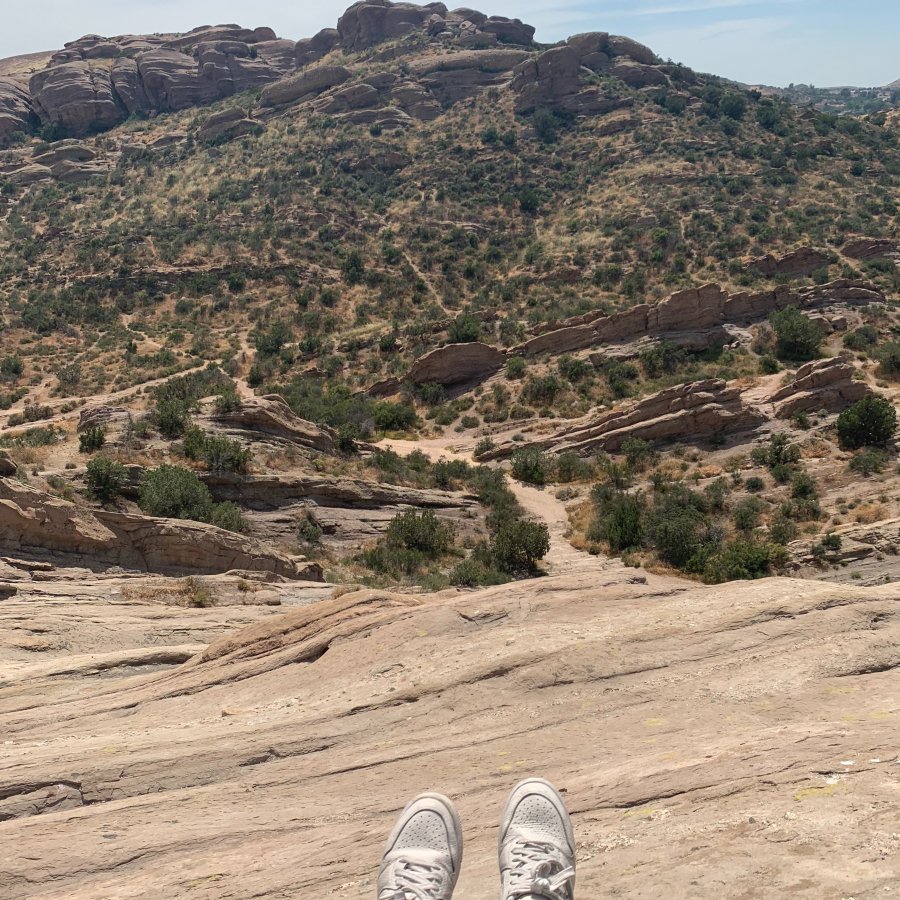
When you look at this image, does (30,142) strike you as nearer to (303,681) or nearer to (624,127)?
(624,127)

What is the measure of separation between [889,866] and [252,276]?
63.7m

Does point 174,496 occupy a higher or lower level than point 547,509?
higher

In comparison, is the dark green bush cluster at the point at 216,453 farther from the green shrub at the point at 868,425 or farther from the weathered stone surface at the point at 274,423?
the green shrub at the point at 868,425

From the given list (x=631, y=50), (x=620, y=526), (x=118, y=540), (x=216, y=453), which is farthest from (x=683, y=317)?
(x=631, y=50)

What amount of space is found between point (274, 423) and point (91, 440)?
6.77 m

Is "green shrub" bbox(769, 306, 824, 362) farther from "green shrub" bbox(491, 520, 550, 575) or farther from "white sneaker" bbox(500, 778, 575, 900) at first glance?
"white sneaker" bbox(500, 778, 575, 900)

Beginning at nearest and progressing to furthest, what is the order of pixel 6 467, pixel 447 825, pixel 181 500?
pixel 447 825 < pixel 6 467 < pixel 181 500

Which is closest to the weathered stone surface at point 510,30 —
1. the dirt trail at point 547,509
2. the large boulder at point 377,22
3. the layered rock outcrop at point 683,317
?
the large boulder at point 377,22

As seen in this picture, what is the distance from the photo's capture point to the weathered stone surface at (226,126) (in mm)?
88000

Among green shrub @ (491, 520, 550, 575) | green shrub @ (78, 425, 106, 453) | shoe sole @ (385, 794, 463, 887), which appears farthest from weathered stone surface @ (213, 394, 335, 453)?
shoe sole @ (385, 794, 463, 887)

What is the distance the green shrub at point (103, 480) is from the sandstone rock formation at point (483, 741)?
35.4ft

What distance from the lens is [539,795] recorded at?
4.41m

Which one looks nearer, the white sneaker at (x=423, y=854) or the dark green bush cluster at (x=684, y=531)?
the white sneaker at (x=423, y=854)

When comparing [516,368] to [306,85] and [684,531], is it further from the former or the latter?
[306,85]
